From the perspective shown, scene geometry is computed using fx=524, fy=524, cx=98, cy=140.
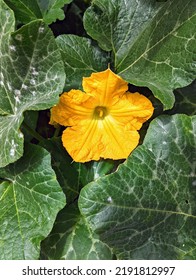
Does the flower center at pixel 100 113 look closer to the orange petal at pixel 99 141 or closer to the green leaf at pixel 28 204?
the orange petal at pixel 99 141

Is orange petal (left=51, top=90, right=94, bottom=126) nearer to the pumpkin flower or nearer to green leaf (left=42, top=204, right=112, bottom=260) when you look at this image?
the pumpkin flower

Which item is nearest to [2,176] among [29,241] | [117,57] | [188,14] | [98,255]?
[29,241]

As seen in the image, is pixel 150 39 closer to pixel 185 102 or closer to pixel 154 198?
pixel 185 102

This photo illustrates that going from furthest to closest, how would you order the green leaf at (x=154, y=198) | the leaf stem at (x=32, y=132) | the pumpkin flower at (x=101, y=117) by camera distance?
the leaf stem at (x=32, y=132), the pumpkin flower at (x=101, y=117), the green leaf at (x=154, y=198)

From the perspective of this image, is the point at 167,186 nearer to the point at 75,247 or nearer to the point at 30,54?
the point at 75,247

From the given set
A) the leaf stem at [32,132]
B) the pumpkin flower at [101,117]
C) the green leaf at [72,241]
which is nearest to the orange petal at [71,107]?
the pumpkin flower at [101,117]
